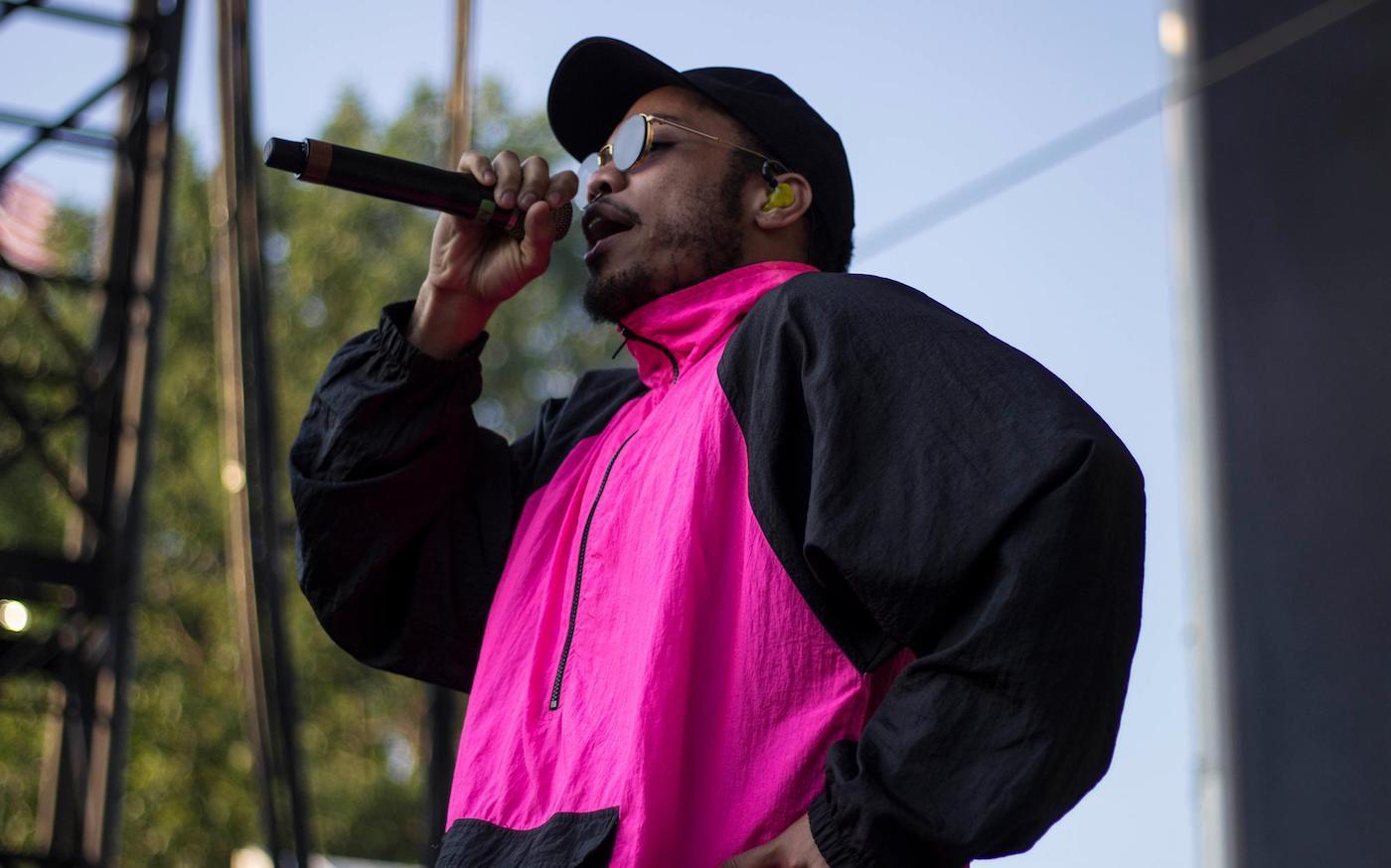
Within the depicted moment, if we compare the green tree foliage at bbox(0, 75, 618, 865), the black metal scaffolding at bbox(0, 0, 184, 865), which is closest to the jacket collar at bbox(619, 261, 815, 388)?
the black metal scaffolding at bbox(0, 0, 184, 865)

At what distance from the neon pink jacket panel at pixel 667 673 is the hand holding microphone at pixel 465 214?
0.22 meters

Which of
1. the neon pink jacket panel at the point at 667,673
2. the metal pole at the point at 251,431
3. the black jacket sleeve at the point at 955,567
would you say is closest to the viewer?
the black jacket sleeve at the point at 955,567

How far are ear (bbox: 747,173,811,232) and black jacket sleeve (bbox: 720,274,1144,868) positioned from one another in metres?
0.47

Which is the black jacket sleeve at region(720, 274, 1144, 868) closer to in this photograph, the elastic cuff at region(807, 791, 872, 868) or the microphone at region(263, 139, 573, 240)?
the elastic cuff at region(807, 791, 872, 868)

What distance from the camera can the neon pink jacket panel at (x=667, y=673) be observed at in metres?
1.13

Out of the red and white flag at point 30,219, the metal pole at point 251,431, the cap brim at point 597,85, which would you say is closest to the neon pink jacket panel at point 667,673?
the cap brim at point 597,85

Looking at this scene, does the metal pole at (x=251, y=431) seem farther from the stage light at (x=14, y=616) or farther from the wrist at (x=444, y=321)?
the wrist at (x=444, y=321)

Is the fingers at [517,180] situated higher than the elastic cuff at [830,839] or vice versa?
the fingers at [517,180]

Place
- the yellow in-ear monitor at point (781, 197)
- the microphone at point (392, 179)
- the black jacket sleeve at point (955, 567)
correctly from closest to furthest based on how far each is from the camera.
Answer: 1. the black jacket sleeve at point (955, 567)
2. the microphone at point (392, 179)
3. the yellow in-ear monitor at point (781, 197)

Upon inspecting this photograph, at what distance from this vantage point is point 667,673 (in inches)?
45.7

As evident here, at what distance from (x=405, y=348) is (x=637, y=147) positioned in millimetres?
302

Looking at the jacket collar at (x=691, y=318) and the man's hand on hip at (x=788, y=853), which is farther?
the jacket collar at (x=691, y=318)

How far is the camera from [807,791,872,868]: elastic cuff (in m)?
1.01

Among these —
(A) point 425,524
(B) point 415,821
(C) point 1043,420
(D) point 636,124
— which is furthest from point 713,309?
(B) point 415,821
